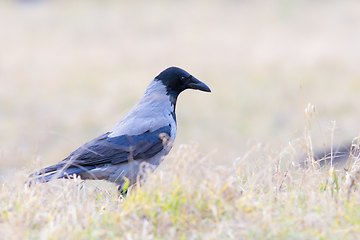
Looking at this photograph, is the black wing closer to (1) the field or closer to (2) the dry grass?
(1) the field

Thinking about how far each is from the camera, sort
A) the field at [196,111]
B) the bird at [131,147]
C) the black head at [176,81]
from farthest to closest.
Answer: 1. the black head at [176,81]
2. the bird at [131,147]
3. the field at [196,111]

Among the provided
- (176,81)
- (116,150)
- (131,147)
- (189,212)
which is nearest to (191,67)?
(176,81)

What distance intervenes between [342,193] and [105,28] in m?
18.5

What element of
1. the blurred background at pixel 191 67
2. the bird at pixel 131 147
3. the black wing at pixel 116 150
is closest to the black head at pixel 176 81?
the bird at pixel 131 147

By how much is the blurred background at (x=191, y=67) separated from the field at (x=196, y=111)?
6 cm

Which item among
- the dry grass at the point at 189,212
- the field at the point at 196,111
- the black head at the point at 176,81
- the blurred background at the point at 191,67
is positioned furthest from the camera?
the blurred background at the point at 191,67

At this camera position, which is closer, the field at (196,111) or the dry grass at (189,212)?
the dry grass at (189,212)

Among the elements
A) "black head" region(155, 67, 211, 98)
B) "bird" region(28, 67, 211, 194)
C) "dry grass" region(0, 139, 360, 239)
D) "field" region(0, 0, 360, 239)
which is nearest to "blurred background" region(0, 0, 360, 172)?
"field" region(0, 0, 360, 239)

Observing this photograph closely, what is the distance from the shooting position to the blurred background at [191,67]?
10547 mm

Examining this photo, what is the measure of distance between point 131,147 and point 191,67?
10.6 m

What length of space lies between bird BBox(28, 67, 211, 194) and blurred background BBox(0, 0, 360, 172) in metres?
2.00

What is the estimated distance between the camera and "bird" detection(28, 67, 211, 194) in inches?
166

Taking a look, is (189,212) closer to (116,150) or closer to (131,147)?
(131,147)

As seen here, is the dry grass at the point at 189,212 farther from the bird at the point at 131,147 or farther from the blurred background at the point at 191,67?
the blurred background at the point at 191,67
